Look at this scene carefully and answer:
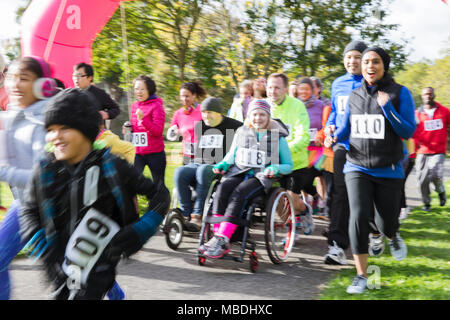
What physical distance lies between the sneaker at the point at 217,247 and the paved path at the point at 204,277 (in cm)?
20

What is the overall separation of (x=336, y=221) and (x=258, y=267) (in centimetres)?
101

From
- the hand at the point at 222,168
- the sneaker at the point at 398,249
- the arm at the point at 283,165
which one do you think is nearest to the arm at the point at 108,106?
the hand at the point at 222,168

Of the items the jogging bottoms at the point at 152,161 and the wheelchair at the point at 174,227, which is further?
the jogging bottoms at the point at 152,161

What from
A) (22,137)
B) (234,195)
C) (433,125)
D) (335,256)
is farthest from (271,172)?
(433,125)

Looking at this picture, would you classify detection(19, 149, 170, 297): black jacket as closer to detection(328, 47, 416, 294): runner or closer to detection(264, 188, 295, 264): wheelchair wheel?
detection(328, 47, 416, 294): runner

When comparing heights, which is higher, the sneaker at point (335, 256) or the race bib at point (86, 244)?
the race bib at point (86, 244)

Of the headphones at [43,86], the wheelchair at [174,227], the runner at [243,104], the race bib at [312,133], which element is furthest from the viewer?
the runner at [243,104]

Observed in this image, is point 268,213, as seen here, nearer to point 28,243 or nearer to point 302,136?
point 302,136

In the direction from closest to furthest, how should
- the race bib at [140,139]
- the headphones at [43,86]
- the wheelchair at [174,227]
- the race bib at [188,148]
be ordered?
the headphones at [43,86], the wheelchair at [174,227], the race bib at [140,139], the race bib at [188,148]

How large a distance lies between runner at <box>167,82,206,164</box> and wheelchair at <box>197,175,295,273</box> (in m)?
1.32

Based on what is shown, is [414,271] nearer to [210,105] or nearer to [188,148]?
[210,105]

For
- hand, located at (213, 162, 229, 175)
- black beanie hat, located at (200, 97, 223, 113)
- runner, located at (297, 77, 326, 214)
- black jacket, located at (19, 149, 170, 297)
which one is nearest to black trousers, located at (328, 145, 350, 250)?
hand, located at (213, 162, 229, 175)

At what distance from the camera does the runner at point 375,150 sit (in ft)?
13.0

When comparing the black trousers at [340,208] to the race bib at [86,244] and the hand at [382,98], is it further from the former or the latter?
the race bib at [86,244]
